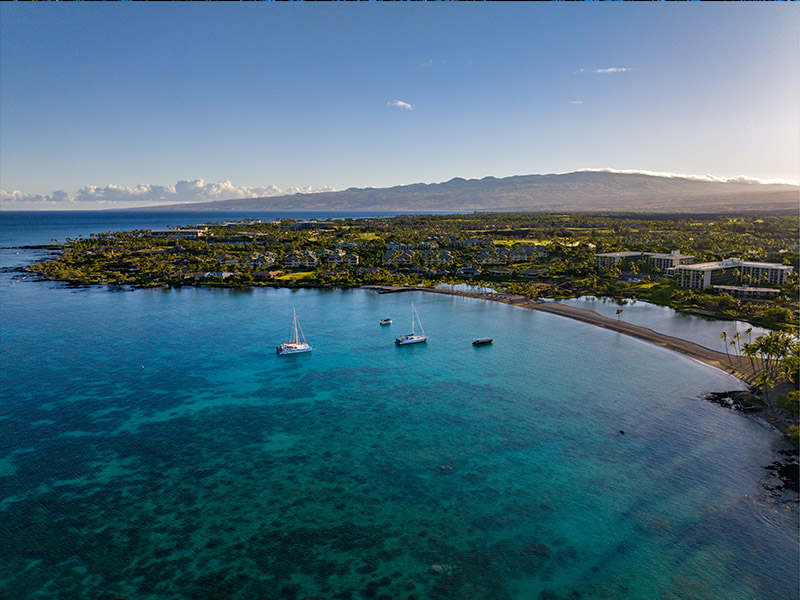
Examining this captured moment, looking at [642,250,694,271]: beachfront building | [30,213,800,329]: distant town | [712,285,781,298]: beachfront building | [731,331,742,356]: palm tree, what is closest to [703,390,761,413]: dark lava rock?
[731,331,742,356]: palm tree

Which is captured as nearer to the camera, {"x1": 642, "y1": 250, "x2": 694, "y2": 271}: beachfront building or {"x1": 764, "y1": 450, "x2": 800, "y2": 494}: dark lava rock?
{"x1": 764, "y1": 450, "x2": 800, "y2": 494}: dark lava rock

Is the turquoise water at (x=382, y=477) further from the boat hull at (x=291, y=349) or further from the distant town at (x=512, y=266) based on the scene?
the distant town at (x=512, y=266)

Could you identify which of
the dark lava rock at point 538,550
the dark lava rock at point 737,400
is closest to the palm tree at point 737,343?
the dark lava rock at point 737,400

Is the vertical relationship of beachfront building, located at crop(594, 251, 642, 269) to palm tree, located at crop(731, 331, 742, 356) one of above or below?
above

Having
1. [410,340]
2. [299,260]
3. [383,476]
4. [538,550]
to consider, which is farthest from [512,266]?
[538,550]

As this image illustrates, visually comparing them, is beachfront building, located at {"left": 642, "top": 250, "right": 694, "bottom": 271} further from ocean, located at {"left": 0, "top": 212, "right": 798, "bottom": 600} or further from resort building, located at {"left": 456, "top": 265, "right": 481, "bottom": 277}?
ocean, located at {"left": 0, "top": 212, "right": 798, "bottom": 600}

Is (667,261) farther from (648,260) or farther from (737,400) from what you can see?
(737,400)
